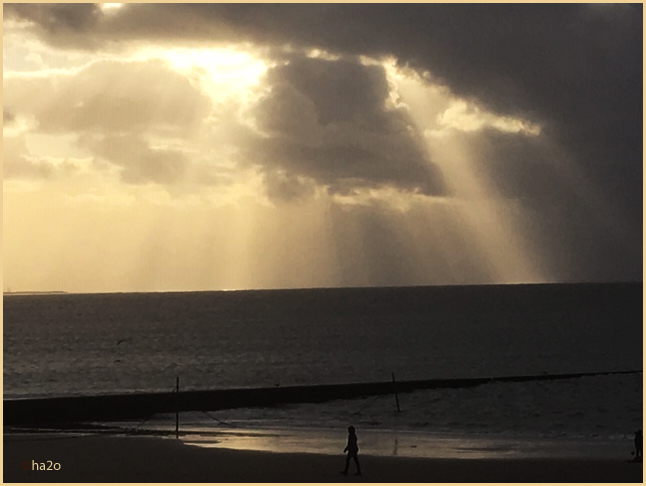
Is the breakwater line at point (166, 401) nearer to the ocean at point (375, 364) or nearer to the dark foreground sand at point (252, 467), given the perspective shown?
the ocean at point (375, 364)

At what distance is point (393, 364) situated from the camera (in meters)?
92.0

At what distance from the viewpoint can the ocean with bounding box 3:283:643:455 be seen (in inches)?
1861

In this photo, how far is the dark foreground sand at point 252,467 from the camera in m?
24.5

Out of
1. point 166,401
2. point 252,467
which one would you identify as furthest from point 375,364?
point 252,467

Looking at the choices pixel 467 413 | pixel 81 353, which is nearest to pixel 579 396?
pixel 467 413

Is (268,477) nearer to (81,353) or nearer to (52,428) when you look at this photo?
(52,428)

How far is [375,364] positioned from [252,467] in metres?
66.6

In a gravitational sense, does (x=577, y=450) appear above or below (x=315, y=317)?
below

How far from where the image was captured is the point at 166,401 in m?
46.3

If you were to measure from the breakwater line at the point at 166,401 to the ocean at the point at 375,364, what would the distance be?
112 centimetres

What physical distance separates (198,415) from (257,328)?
114043 millimetres

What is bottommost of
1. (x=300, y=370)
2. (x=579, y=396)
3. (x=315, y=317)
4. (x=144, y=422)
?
(x=144, y=422)

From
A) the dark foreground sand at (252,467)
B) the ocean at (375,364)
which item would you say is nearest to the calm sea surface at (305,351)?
the ocean at (375,364)

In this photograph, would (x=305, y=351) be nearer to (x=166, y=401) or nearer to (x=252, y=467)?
(x=166, y=401)
